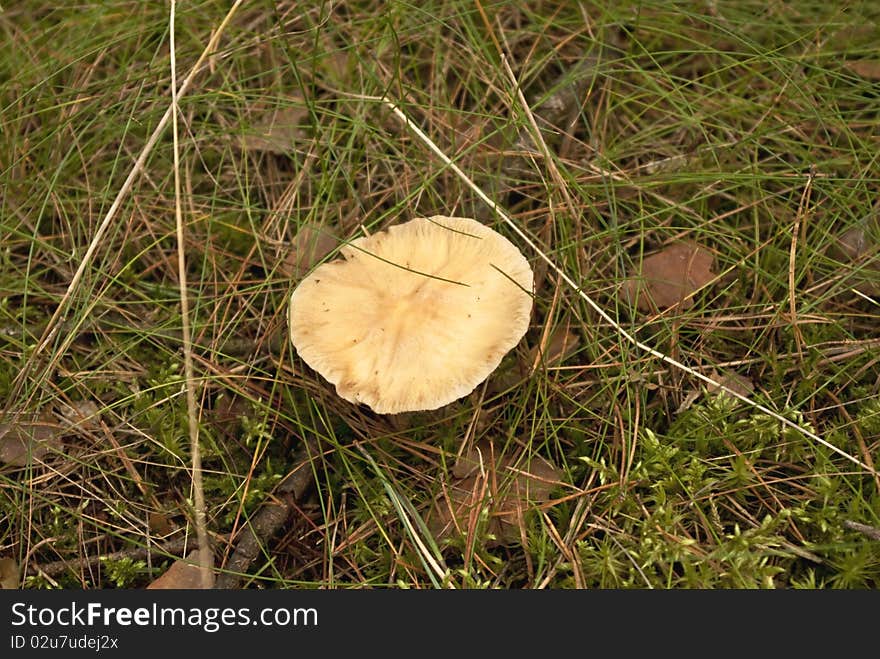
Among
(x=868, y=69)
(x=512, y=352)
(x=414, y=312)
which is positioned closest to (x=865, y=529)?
(x=512, y=352)

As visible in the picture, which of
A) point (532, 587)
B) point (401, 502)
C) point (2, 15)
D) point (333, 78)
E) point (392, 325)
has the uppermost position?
point (2, 15)

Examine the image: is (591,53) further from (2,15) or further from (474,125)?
(2,15)

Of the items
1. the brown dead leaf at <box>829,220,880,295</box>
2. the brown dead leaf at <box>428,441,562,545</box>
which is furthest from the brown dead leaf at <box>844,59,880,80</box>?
the brown dead leaf at <box>428,441,562,545</box>

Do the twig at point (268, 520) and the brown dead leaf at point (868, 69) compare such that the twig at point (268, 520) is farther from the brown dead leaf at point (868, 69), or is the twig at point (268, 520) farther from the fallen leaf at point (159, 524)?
the brown dead leaf at point (868, 69)

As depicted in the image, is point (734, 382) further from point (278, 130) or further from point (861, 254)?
point (278, 130)

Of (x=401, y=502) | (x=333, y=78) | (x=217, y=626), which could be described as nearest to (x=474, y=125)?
(x=333, y=78)

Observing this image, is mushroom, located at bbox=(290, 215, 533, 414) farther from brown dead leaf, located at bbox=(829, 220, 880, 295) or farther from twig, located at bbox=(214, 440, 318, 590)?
brown dead leaf, located at bbox=(829, 220, 880, 295)

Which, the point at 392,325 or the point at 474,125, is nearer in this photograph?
the point at 392,325
